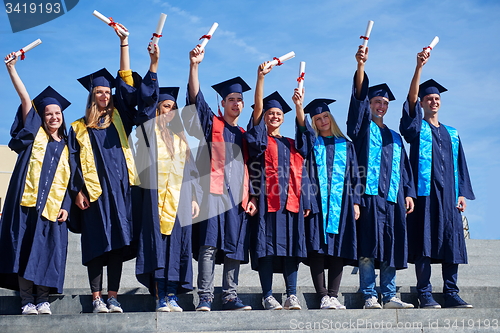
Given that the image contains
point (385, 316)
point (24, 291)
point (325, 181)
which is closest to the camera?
point (24, 291)

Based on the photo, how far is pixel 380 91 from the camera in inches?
223

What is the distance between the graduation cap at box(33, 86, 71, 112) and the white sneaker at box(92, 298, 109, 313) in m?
1.51

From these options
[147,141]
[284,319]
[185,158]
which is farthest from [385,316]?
[147,141]

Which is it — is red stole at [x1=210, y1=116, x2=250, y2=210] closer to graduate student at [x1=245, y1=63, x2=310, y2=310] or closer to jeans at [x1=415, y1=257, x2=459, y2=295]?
graduate student at [x1=245, y1=63, x2=310, y2=310]

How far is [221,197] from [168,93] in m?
0.99

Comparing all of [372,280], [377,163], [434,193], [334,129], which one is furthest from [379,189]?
[372,280]

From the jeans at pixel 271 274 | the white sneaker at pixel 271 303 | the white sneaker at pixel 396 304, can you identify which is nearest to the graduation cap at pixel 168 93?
the jeans at pixel 271 274

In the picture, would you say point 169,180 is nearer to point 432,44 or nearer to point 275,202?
point 275,202

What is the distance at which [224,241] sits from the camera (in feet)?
15.8

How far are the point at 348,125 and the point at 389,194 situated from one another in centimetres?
69

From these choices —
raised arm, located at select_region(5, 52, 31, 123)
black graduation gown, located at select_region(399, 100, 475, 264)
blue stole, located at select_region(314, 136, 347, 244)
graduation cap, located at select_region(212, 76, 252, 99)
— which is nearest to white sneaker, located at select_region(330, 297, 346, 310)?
blue stole, located at select_region(314, 136, 347, 244)

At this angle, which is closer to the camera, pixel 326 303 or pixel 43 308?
pixel 43 308

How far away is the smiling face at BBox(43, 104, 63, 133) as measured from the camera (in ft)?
15.5

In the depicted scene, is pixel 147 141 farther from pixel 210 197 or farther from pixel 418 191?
pixel 418 191
